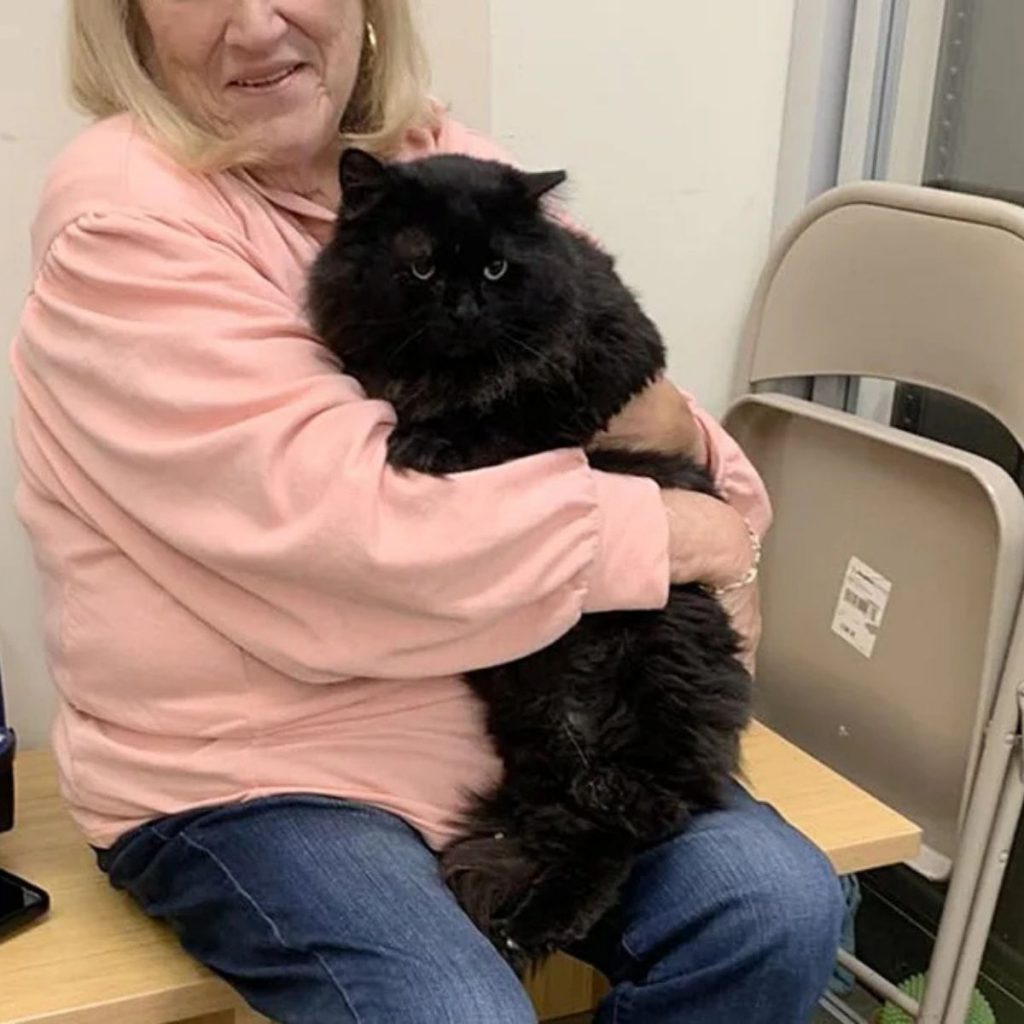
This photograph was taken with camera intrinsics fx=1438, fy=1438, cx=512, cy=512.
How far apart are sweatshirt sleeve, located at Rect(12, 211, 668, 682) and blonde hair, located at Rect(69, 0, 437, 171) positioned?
0.10 metres

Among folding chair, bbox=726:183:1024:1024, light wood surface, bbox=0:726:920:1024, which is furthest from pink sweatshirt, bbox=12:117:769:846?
folding chair, bbox=726:183:1024:1024

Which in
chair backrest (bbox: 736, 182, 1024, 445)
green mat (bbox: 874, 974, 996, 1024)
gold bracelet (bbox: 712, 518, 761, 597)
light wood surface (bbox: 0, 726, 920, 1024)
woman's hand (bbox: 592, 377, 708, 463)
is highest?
chair backrest (bbox: 736, 182, 1024, 445)

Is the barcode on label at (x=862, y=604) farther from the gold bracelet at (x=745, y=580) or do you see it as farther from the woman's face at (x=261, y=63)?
the woman's face at (x=261, y=63)

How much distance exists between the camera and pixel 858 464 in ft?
5.84

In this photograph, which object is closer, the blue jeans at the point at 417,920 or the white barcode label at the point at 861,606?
the blue jeans at the point at 417,920

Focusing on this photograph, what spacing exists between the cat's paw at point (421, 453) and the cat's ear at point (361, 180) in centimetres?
19

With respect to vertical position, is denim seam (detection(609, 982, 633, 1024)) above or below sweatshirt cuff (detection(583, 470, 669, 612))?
below

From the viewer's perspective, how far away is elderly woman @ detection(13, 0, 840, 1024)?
3.79 ft

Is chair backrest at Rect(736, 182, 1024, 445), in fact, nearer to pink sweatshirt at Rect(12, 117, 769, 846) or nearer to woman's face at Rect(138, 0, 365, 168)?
pink sweatshirt at Rect(12, 117, 769, 846)

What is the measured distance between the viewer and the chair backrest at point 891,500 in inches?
62.0

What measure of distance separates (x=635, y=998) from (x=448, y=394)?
533 millimetres

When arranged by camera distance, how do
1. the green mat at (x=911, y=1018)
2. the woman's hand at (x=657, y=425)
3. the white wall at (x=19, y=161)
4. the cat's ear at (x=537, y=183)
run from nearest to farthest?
the cat's ear at (x=537, y=183)
the woman's hand at (x=657, y=425)
the white wall at (x=19, y=161)
the green mat at (x=911, y=1018)

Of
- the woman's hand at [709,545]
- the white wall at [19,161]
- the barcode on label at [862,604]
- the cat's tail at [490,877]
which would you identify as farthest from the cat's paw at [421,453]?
the barcode on label at [862,604]

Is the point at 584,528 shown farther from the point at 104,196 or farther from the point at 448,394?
the point at 104,196
